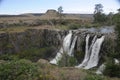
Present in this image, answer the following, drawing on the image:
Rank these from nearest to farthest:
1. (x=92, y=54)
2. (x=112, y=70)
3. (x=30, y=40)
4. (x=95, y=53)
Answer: (x=112, y=70)
(x=95, y=53)
(x=92, y=54)
(x=30, y=40)

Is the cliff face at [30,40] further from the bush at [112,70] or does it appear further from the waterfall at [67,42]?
the bush at [112,70]

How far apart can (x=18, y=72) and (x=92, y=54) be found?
74.9 feet

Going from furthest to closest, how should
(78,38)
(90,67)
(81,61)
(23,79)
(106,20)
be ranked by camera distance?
1. (106,20)
2. (78,38)
3. (81,61)
4. (90,67)
5. (23,79)

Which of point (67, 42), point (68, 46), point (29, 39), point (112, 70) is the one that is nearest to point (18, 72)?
point (112, 70)

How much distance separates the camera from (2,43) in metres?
42.6

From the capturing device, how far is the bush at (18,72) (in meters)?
12.0

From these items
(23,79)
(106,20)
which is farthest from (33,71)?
(106,20)

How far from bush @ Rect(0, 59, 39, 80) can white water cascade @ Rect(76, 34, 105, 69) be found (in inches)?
799

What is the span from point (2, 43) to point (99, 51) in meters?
17.6

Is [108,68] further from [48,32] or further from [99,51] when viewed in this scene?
[48,32]

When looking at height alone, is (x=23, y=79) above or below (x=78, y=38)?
above

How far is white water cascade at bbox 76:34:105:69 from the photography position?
3272 centimetres

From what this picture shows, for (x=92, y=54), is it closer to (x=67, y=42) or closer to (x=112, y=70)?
(x=67, y=42)

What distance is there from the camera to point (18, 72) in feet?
39.7
